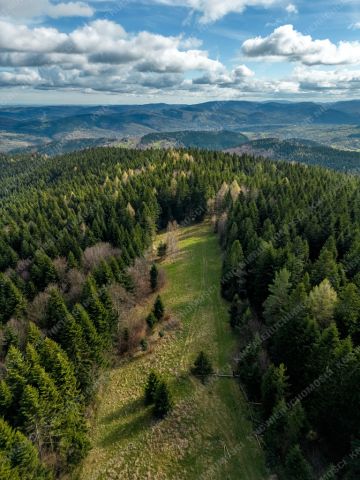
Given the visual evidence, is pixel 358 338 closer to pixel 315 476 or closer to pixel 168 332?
pixel 315 476

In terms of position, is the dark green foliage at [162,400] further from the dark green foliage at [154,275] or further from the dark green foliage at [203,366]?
the dark green foliage at [154,275]

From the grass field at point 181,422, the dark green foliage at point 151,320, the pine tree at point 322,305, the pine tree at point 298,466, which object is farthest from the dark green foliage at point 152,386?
the pine tree at point 322,305

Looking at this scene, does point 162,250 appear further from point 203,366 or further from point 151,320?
point 203,366

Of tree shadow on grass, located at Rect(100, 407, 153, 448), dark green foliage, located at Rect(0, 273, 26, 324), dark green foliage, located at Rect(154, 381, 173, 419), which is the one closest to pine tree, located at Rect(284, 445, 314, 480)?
dark green foliage, located at Rect(154, 381, 173, 419)

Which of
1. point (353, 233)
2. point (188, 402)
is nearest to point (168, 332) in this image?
point (188, 402)

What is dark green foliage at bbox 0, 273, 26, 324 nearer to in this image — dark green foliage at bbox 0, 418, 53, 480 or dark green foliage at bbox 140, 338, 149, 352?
dark green foliage at bbox 140, 338, 149, 352

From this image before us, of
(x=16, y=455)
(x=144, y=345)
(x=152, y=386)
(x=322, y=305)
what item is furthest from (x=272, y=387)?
(x=16, y=455)

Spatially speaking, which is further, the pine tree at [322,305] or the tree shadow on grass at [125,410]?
the pine tree at [322,305]
